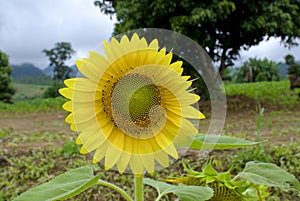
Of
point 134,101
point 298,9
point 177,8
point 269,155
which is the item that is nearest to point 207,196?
point 134,101

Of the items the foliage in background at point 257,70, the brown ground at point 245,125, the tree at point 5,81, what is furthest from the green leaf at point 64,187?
the foliage in background at point 257,70

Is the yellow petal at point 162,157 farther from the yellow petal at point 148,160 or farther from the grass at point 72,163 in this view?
the grass at point 72,163

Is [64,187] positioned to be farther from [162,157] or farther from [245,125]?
[245,125]

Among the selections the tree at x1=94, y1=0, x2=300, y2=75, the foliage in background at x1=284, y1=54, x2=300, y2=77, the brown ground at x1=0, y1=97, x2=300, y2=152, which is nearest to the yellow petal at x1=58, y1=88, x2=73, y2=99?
the brown ground at x1=0, y1=97, x2=300, y2=152

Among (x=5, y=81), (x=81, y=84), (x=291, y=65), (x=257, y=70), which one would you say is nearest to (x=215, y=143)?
(x=81, y=84)

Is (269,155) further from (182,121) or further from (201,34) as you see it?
(201,34)

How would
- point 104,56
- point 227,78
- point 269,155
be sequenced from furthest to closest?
point 227,78 < point 269,155 < point 104,56
